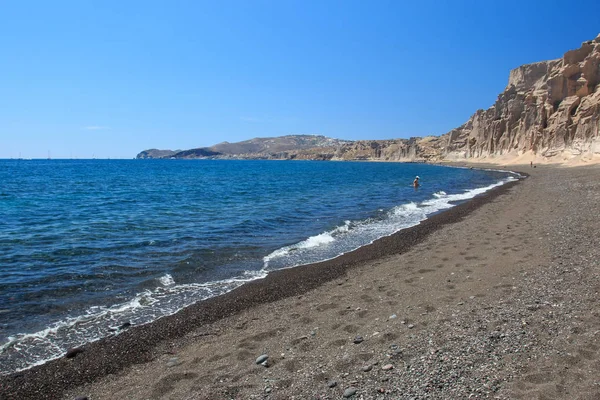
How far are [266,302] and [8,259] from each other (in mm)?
9608

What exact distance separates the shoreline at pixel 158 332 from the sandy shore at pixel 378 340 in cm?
3

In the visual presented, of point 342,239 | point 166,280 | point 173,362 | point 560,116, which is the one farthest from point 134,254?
point 560,116

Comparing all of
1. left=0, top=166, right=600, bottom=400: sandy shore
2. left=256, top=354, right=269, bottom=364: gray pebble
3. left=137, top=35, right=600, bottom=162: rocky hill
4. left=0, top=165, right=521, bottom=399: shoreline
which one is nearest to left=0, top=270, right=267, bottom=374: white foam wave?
left=0, top=165, right=521, bottom=399: shoreline

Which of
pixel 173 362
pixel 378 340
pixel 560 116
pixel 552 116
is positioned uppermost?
pixel 552 116

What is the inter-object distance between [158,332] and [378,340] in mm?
4364

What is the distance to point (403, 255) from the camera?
12.3 metres

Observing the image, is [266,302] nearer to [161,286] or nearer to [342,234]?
[161,286]

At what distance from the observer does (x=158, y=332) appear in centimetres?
734

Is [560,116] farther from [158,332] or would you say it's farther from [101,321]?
[101,321]

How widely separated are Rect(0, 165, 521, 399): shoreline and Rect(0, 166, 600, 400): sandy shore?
29 millimetres

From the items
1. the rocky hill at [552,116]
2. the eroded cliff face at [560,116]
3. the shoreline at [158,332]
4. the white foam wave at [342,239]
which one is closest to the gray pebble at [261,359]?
the shoreline at [158,332]

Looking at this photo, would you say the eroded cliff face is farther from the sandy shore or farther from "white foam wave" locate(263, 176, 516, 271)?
the sandy shore

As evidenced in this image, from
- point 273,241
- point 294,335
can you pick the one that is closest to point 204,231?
point 273,241

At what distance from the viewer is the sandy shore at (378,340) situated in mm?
4516
